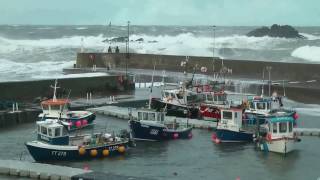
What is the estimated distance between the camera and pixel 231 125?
90.6ft

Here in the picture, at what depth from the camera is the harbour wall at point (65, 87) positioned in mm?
35812

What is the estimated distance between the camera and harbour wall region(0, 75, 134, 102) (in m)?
35.8

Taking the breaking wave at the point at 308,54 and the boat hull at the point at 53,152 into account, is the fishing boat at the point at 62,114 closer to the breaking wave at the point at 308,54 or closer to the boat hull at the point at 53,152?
the boat hull at the point at 53,152

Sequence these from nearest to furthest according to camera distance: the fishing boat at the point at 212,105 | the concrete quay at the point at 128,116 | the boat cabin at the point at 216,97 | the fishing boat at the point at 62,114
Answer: the fishing boat at the point at 62,114 → the concrete quay at the point at 128,116 → the fishing boat at the point at 212,105 → the boat cabin at the point at 216,97

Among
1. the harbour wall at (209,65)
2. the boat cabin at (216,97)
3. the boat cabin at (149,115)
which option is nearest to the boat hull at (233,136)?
the boat cabin at (149,115)

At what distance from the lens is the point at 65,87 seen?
126ft

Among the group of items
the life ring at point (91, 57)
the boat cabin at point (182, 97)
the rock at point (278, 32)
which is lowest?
the boat cabin at point (182, 97)

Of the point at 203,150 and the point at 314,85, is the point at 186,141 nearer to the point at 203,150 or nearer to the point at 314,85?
the point at 203,150

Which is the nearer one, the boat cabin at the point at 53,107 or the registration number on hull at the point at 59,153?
the registration number on hull at the point at 59,153

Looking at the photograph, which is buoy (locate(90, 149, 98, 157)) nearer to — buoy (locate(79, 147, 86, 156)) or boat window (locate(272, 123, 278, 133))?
buoy (locate(79, 147, 86, 156))

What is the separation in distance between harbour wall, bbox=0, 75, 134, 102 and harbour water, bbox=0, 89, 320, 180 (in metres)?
6.85

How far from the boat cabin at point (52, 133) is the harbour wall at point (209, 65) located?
967 inches

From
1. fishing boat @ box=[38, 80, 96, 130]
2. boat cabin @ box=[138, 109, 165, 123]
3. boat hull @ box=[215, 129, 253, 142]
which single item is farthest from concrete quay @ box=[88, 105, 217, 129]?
boat hull @ box=[215, 129, 253, 142]

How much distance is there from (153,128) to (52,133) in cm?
561
